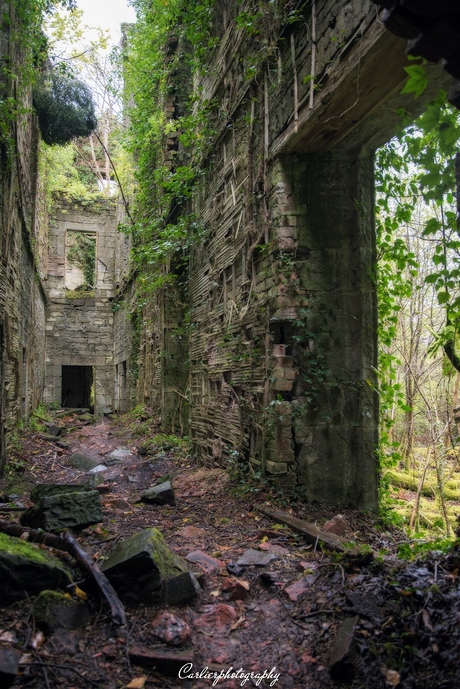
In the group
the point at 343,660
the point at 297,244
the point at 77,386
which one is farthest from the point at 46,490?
the point at 77,386

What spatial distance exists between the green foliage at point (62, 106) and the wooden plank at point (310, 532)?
9979 mm

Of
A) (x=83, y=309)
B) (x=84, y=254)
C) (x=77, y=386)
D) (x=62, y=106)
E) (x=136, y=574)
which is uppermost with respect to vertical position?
(x=62, y=106)

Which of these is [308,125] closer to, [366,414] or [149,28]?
[366,414]

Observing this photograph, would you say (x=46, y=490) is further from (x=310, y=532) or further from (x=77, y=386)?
(x=77, y=386)

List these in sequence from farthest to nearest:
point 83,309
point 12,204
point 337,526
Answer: point 83,309 < point 12,204 < point 337,526

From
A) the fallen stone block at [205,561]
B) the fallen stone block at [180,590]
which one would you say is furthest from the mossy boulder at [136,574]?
the fallen stone block at [205,561]

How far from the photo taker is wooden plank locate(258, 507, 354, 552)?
3567mm

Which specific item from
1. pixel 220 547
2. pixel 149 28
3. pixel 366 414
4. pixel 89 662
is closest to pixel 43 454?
pixel 220 547

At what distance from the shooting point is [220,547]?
396cm

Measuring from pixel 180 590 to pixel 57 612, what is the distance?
0.73 meters

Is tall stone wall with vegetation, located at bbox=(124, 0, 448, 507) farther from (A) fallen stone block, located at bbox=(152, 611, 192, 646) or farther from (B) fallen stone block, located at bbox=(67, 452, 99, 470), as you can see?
(B) fallen stone block, located at bbox=(67, 452, 99, 470)

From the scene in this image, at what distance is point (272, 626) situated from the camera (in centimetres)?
280

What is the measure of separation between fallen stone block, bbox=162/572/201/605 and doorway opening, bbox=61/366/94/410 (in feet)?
61.9

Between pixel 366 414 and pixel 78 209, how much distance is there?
17.1 meters
